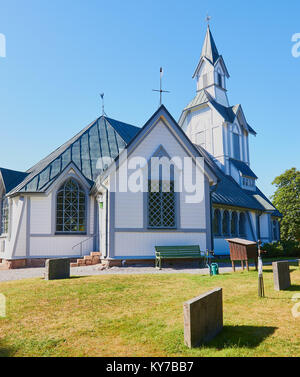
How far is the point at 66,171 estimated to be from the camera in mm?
17891

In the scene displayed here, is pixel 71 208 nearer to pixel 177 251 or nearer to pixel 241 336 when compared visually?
pixel 177 251

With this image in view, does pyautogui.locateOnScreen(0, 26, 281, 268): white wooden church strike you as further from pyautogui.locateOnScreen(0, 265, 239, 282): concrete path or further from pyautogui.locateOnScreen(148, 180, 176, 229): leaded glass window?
pyautogui.locateOnScreen(0, 265, 239, 282): concrete path

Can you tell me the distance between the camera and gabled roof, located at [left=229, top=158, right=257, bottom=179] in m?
29.1

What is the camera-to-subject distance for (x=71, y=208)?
59.1 ft

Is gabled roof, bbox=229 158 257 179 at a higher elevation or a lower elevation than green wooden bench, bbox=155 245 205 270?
higher

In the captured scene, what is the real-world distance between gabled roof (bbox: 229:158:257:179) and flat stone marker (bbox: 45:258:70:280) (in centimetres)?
2079

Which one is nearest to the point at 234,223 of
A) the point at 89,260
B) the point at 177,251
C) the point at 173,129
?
the point at 177,251

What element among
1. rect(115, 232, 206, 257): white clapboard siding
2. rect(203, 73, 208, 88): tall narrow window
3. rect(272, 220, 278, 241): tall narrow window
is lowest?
rect(115, 232, 206, 257): white clapboard siding

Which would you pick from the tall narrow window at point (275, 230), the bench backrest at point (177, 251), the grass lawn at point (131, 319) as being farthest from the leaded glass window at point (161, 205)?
the tall narrow window at point (275, 230)

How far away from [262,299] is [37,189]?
12932 mm

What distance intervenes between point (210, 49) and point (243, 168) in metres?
12.6

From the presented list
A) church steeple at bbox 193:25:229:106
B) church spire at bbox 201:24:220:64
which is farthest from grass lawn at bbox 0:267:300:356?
church spire at bbox 201:24:220:64
